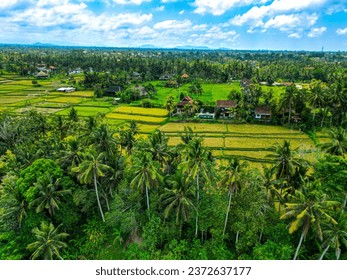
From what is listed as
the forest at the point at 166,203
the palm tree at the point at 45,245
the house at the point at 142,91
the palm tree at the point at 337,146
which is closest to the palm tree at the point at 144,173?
the forest at the point at 166,203

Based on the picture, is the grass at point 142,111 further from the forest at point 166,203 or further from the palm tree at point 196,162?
the palm tree at point 196,162

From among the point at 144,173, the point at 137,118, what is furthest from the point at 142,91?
the point at 144,173

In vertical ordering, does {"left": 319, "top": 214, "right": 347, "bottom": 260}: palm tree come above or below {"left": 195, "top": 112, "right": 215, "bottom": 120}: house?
above

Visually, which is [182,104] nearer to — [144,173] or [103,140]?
[103,140]

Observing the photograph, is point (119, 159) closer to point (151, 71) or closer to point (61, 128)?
point (61, 128)

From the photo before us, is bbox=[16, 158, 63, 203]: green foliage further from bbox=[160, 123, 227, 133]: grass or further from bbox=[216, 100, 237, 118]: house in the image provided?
bbox=[216, 100, 237, 118]: house

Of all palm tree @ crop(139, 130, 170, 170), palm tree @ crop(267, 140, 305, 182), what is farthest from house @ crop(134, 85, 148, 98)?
palm tree @ crop(267, 140, 305, 182)
